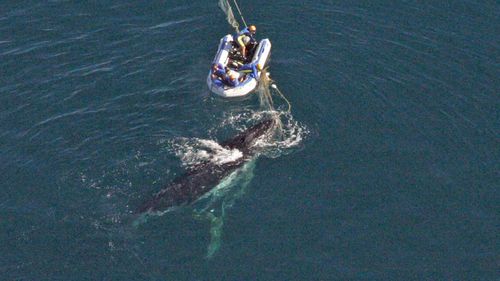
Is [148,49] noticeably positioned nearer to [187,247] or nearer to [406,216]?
[187,247]

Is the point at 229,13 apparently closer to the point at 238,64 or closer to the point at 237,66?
the point at 238,64

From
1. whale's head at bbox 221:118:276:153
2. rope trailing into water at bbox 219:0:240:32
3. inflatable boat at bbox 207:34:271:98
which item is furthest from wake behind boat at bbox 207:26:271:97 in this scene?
whale's head at bbox 221:118:276:153

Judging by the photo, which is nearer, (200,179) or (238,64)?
(200,179)

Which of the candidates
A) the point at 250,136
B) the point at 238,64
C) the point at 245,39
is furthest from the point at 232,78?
the point at 250,136

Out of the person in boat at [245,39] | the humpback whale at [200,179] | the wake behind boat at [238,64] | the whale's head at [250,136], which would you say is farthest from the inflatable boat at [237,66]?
the humpback whale at [200,179]

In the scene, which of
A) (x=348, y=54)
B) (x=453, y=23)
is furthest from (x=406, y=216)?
(x=453, y=23)

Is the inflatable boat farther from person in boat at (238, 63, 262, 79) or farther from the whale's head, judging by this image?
the whale's head
